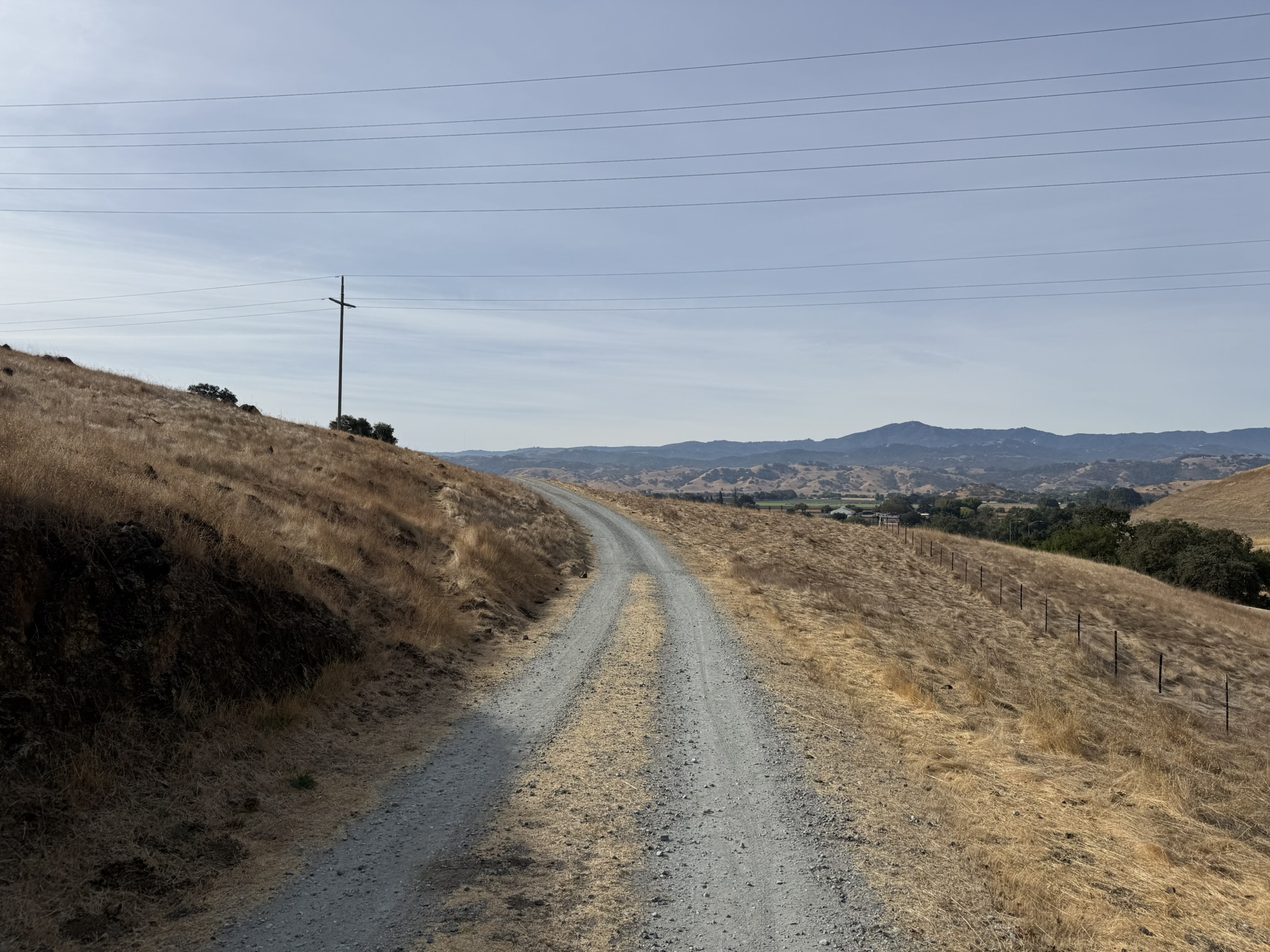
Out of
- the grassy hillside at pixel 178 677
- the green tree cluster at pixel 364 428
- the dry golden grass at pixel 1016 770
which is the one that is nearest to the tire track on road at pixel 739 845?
the dry golden grass at pixel 1016 770

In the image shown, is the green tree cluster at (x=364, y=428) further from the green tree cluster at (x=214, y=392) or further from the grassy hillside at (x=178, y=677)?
the grassy hillside at (x=178, y=677)

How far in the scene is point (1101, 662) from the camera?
30.2 meters

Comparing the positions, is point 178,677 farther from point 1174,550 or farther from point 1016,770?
point 1174,550

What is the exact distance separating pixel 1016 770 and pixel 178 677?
11886 millimetres

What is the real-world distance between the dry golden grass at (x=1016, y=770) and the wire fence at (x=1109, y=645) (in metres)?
0.34

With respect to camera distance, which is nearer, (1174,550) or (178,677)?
(178,677)

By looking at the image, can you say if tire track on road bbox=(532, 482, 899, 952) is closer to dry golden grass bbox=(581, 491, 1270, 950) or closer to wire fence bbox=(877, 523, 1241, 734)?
dry golden grass bbox=(581, 491, 1270, 950)

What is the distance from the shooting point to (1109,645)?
33969 millimetres

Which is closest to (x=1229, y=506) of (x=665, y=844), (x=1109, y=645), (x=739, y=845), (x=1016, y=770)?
(x=1109, y=645)

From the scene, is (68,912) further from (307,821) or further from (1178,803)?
(1178,803)

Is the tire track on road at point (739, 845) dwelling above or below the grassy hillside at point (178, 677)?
below

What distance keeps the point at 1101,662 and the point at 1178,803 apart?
23.9 metres

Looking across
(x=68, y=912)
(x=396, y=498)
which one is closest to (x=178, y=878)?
(x=68, y=912)

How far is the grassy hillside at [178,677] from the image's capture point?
696cm
